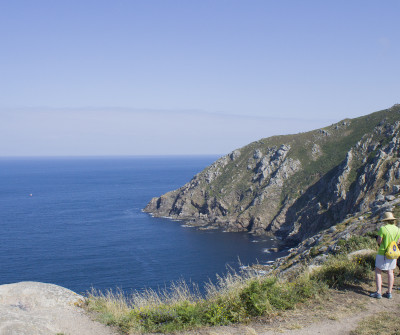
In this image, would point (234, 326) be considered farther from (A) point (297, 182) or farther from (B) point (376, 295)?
(A) point (297, 182)

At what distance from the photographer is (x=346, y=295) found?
11148 millimetres

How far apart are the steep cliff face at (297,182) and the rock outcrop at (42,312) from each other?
2742 inches

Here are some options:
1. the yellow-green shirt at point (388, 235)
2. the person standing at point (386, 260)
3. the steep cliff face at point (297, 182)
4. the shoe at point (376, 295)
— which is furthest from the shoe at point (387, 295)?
the steep cliff face at point (297, 182)

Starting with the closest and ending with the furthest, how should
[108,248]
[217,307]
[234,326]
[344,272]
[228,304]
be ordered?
[234,326]
[217,307]
[228,304]
[344,272]
[108,248]

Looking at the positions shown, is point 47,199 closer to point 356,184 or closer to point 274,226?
point 274,226

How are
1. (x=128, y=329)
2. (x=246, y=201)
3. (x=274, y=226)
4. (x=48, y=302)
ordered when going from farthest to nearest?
(x=246, y=201) < (x=274, y=226) < (x=48, y=302) < (x=128, y=329)

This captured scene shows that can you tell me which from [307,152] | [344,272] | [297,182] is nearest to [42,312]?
[344,272]

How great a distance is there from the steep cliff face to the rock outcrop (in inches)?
2742

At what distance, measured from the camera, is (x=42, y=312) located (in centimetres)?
1168

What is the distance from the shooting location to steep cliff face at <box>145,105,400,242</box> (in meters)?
82.1

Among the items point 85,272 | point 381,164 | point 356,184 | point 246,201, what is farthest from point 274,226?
point 85,272

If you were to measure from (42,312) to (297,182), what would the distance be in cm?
10069

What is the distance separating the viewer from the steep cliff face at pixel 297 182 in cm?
8212

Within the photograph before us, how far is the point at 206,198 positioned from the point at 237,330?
107168mm
